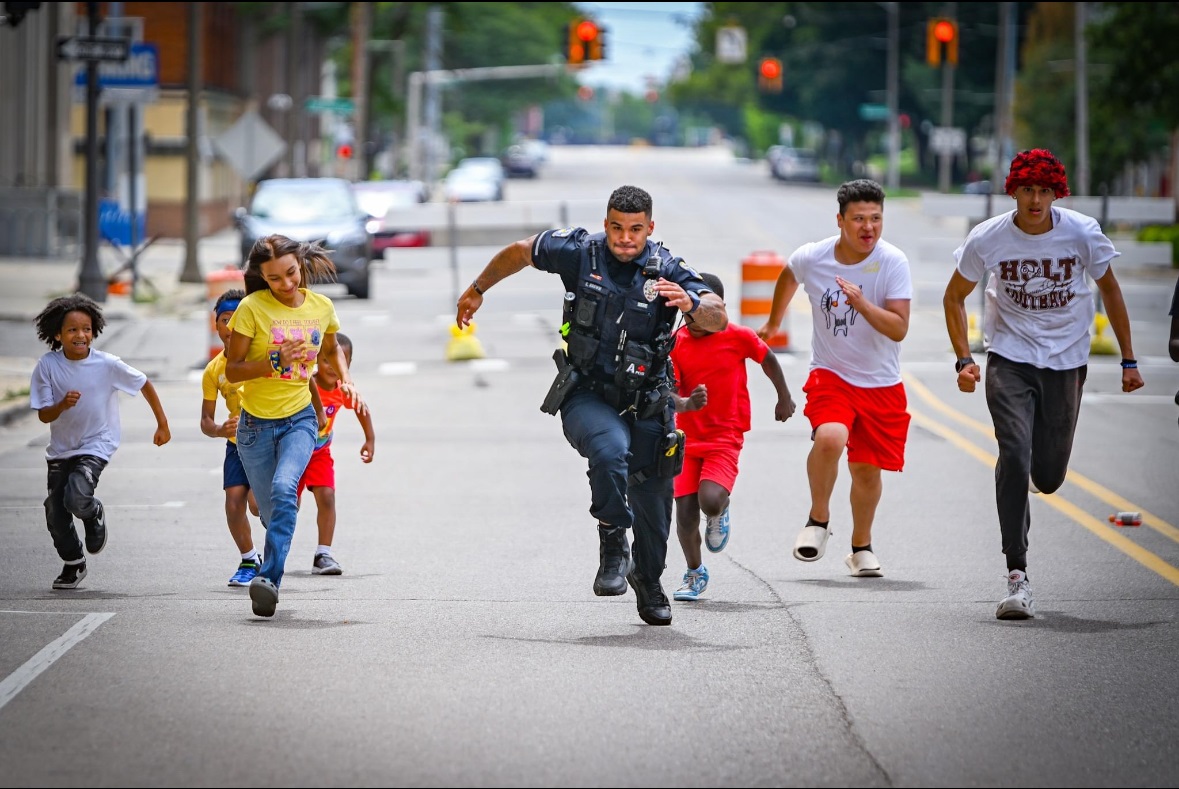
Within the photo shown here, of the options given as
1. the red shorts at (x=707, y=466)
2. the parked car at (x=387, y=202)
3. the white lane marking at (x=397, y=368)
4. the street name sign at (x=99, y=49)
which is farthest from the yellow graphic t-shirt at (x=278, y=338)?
the parked car at (x=387, y=202)

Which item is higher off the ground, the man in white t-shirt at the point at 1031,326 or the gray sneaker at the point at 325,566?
the man in white t-shirt at the point at 1031,326

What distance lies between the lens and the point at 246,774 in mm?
5617

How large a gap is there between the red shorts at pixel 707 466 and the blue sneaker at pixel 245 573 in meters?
2.05

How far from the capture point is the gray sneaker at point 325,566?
373 inches

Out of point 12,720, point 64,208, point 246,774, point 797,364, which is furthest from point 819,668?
point 64,208

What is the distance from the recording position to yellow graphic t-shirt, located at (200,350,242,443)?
8922 millimetres

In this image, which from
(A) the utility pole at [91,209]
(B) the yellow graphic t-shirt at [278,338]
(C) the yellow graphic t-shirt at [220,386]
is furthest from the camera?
(A) the utility pole at [91,209]

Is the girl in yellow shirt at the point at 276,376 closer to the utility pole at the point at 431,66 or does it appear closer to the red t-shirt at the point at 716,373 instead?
the red t-shirt at the point at 716,373

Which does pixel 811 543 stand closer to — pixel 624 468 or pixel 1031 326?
pixel 1031 326

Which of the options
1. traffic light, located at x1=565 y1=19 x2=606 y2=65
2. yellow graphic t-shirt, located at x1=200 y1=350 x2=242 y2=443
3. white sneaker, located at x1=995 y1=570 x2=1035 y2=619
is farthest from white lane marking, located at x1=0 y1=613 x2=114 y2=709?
traffic light, located at x1=565 y1=19 x2=606 y2=65

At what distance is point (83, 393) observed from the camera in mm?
8844

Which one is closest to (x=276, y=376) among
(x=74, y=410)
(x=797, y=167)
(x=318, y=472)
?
(x=74, y=410)

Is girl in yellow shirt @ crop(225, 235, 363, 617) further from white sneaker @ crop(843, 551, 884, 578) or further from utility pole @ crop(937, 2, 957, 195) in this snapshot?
utility pole @ crop(937, 2, 957, 195)

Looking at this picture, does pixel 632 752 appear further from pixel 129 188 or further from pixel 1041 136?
pixel 1041 136
